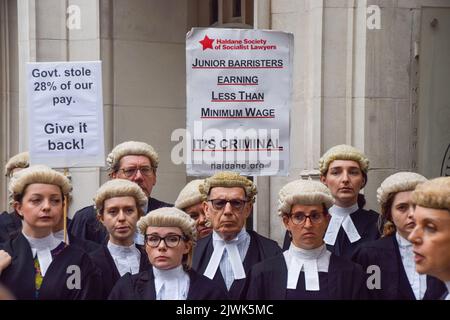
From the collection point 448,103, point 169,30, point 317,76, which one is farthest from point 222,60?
point 169,30

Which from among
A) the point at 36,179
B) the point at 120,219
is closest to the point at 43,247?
the point at 36,179

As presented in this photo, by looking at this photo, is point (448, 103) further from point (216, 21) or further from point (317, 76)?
point (216, 21)

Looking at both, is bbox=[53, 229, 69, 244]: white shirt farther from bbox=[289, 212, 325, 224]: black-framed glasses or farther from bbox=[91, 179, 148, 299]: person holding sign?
bbox=[289, 212, 325, 224]: black-framed glasses

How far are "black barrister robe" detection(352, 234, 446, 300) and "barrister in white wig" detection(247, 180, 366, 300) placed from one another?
0.21m

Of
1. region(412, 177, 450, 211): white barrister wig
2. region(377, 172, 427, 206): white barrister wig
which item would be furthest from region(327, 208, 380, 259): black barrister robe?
region(412, 177, 450, 211): white barrister wig

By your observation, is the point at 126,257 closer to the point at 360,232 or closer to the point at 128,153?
the point at 128,153

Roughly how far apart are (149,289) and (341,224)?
8.00 feet

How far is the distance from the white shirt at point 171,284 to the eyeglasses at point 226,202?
3.15ft

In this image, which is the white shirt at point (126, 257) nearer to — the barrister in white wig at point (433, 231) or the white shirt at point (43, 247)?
the white shirt at point (43, 247)

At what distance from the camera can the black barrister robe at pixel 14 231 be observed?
8.45m

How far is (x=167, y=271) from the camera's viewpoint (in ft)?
23.5

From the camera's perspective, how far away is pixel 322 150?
11.7 m

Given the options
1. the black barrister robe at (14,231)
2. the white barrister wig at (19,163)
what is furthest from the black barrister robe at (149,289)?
the white barrister wig at (19,163)

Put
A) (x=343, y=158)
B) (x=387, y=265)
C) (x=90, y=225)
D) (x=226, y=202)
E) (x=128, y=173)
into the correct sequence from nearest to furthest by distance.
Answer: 1. (x=387, y=265)
2. (x=226, y=202)
3. (x=343, y=158)
4. (x=128, y=173)
5. (x=90, y=225)
